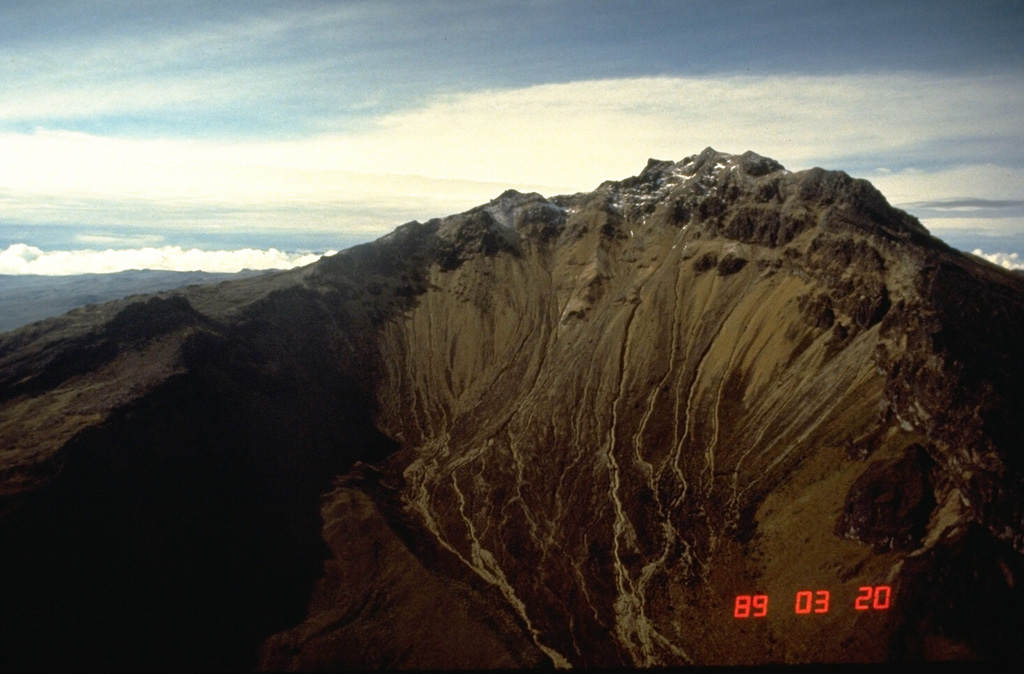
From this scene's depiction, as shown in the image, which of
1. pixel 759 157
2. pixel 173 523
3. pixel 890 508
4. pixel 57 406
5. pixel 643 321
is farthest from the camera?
pixel 759 157

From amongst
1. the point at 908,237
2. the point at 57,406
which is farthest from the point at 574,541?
the point at 908,237

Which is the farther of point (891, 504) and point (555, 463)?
point (555, 463)

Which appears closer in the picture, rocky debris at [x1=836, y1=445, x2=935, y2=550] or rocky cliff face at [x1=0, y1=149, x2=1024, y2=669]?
rocky cliff face at [x1=0, y1=149, x2=1024, y2=669]

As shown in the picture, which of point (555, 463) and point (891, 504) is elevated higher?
point (891, 504)

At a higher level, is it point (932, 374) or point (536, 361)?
point (932, 374)

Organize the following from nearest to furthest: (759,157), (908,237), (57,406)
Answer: (57,406) → (908,237) → (759,157)

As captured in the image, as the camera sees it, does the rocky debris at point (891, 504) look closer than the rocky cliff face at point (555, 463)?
No

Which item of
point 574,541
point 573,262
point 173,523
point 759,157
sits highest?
point 759,157

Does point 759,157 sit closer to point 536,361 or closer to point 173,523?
point 536,361
